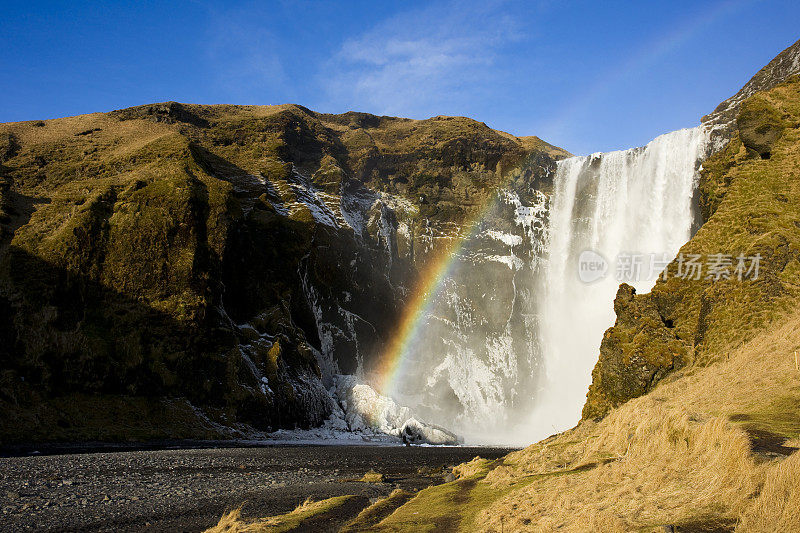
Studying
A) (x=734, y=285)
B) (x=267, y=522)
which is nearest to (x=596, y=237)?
(x=734, y=285)

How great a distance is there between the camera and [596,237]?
83.1m

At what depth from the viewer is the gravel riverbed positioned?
1505 cm

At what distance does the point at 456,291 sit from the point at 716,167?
65.8 m

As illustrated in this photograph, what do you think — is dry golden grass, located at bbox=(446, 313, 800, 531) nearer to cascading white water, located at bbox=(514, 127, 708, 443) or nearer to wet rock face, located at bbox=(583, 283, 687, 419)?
wet rock face, located at bbox=(583, 283, 687, 419)

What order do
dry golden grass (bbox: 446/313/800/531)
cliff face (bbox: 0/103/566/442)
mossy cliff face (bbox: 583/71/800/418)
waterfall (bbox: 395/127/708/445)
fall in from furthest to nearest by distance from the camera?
waterfall (bbox: 395/127/708/445) → cliff face (bbox: 0/103/566/442) → mossy cliff face (bbox: 583/71/800/418) → dry golden grass (bbox: 446/313/800/531)

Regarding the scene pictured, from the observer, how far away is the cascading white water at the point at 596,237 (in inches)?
2670

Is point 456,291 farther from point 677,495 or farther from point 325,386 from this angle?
point 677,495

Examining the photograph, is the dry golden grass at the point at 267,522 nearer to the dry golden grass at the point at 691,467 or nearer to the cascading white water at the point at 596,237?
the dry golden grass at the point at 691,467

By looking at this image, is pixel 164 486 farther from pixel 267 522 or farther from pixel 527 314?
pixel 527 314

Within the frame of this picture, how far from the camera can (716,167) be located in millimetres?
29469

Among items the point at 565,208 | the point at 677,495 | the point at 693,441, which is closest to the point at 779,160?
the point at 693,441

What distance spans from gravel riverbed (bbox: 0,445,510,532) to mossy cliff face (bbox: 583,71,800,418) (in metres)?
11.0

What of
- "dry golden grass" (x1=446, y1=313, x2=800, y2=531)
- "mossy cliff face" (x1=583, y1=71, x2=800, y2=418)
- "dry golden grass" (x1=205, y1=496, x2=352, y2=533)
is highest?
"mossy cliff face" (x1=583, y1=71, x2=800, y2=418)

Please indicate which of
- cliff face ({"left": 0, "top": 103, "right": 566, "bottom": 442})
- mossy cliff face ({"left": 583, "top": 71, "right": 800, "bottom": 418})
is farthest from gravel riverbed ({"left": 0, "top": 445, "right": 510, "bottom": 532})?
cliff face ({"left": 0, "top": 103, "right": 566, "bottom": 442})
